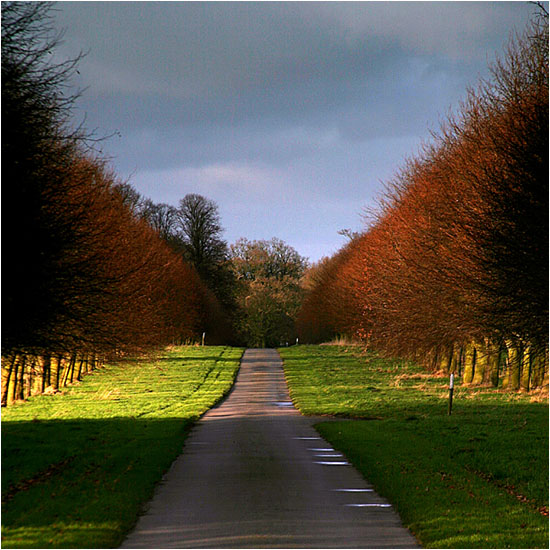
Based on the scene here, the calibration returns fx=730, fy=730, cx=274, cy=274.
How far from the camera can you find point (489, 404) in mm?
27469

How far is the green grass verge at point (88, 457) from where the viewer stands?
9602 millimetres

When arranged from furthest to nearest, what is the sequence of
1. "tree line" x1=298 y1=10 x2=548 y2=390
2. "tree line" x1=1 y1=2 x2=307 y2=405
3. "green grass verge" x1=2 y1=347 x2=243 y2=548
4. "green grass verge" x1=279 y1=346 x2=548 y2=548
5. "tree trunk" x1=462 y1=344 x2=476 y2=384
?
"tree trunk" x1=462 y1=344 x2=476 y2=384 → "tree line" x1=298 y1=10 x2=548 y2=390 → "tree line" x1=1 y1=2 x2=307 y2=405 → "green grass verge" x1=279 y1=346 x2=548 y2=548 → "green grass verge" x1=2 y1=347 x2=243 y2=548

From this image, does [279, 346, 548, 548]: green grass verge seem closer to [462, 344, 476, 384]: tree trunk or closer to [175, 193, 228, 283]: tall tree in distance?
[462, 344, 476, 384]: tree trunk

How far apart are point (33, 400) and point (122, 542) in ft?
77.1

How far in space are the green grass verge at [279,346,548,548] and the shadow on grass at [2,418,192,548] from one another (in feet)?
13.6

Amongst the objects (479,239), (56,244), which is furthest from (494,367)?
(56,244)

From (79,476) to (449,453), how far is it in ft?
27.4

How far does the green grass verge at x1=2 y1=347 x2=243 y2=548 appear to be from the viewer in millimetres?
9602

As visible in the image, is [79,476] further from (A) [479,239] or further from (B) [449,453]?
(A) [479,239]

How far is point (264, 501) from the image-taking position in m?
11.4

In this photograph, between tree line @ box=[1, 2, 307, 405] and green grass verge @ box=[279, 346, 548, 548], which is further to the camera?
tree line @ box=[1, 2, 307, 405]

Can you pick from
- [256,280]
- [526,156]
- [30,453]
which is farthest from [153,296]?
[256,280]

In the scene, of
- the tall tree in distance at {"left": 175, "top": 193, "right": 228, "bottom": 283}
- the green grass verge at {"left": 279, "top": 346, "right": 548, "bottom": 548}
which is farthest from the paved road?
the tall tree in distance at {"left": 175, "top": 193, "right": 228, "bottom": 283}

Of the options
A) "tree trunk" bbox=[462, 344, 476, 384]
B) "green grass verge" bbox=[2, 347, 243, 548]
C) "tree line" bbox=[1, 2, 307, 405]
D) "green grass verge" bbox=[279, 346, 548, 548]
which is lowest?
"green grass verge" bbox=[2, 347, 243, 548]
